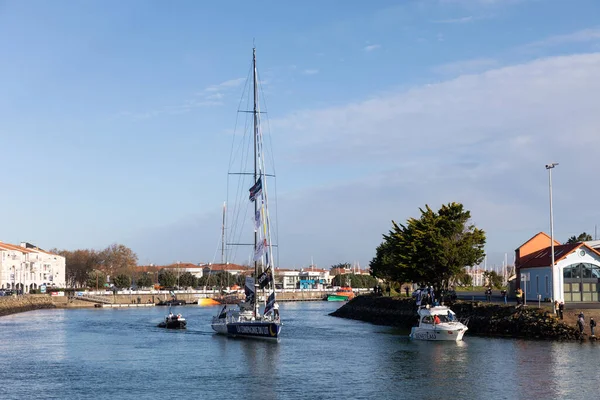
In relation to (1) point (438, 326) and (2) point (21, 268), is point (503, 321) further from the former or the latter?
(2) point (21, 268)

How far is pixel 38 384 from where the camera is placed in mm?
43688

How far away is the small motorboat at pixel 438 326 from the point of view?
62.1m

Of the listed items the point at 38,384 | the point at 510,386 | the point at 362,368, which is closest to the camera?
the point at 510,386

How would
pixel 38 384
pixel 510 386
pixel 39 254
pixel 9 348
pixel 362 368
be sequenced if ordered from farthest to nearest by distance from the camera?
pixel 39 254, pixel 9 348, pixel 362 368, pixel 38 384, pixel 510 386

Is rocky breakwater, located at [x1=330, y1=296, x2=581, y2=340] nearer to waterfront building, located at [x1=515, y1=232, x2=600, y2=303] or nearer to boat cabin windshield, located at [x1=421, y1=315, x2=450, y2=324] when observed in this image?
boat cabin windshield, located at [x1=421, y1=315, x2=450, y2=324]

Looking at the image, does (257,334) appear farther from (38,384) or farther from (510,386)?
(510,386)

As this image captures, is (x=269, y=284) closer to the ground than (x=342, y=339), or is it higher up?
higher up

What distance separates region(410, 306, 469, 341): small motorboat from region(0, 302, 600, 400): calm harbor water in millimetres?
1203

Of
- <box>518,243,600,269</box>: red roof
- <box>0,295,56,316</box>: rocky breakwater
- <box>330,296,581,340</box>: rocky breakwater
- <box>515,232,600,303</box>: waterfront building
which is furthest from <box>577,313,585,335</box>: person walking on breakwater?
<box>0,295,56,316</box>: rocky breakwater

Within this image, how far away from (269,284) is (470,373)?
80.3 ft

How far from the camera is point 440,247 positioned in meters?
82.3

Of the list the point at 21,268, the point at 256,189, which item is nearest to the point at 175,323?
the point at 256,189

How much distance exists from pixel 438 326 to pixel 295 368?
17840 millimetres

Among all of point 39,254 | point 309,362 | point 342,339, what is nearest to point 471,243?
point 342,339
